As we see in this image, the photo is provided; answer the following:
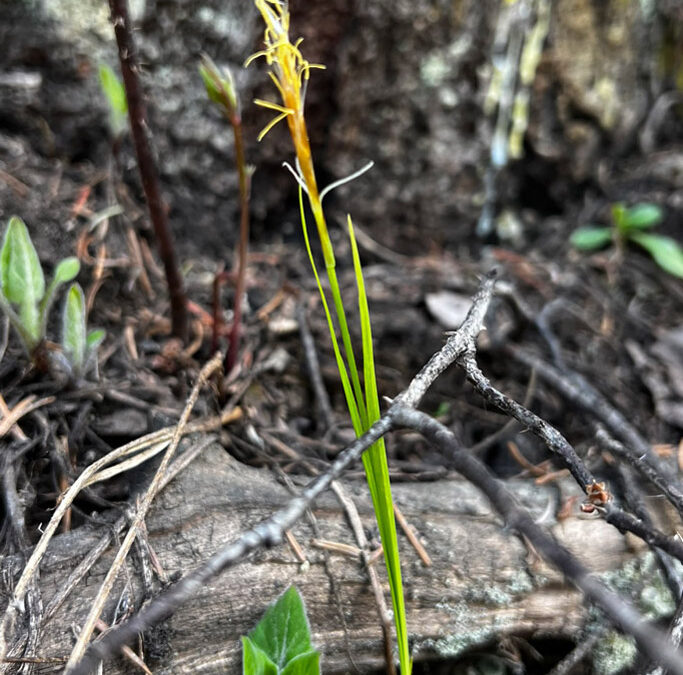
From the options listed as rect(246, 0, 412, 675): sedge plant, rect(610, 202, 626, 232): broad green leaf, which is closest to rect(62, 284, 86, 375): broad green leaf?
rect(246, 0, 412, 675): sedge plant

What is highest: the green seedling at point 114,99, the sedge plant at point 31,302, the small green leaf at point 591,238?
the green seedling at point 114,99

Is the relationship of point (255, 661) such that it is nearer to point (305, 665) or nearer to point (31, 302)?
point (305, 665)

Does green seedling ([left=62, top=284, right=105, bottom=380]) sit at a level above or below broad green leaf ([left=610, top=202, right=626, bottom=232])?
below

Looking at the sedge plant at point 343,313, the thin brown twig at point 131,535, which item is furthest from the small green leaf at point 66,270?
the sedge plant at point 343,313

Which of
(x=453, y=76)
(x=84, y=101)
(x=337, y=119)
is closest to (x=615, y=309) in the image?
(x=453, y=76)

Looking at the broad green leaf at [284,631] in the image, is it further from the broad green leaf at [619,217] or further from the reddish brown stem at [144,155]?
the broad green leaf at [619,217]

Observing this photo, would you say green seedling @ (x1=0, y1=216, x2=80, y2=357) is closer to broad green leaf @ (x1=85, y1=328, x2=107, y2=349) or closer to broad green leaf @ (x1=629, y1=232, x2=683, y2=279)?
broad green leaf @ (x1=85, y1=328, x2=107, y2=349)
